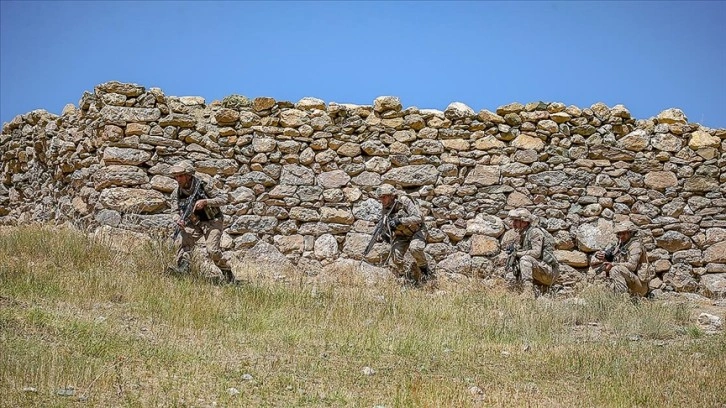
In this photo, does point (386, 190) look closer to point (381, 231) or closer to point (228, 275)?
point (381, 231)

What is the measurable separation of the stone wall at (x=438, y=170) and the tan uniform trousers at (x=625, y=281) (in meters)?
0.93

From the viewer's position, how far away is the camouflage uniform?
10086 millimetres

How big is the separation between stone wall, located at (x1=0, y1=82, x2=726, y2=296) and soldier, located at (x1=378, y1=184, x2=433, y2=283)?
0.47 m

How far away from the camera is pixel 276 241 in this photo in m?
11.1

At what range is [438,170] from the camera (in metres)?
11.3

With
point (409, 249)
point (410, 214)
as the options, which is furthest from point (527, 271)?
point (410, 214)

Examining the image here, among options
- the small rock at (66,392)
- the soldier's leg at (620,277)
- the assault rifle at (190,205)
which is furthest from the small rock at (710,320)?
the small rock at (66,392)

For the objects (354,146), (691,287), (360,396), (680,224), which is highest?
(354,146)

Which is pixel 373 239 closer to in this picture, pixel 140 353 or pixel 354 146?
pixel 354 146

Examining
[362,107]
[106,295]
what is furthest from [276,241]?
[106,295]

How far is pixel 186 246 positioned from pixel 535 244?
4.33 metres

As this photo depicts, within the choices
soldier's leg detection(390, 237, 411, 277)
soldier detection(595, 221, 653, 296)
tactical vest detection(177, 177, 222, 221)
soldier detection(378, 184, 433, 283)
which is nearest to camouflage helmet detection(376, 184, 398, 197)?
soldier detection(378, 184, 433, 283)

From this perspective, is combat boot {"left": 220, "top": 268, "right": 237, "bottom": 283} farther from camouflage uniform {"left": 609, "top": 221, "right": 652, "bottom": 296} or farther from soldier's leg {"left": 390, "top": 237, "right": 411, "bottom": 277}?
camouflage uniform {"left": 609, "top": 221, "right": 652, "bottom": 296}

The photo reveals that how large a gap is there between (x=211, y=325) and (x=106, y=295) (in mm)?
1254
